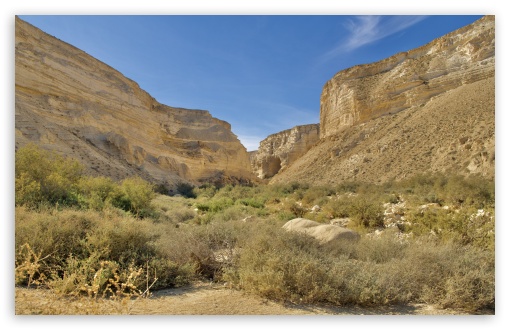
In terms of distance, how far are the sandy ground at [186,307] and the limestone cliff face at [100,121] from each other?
42.5 feet

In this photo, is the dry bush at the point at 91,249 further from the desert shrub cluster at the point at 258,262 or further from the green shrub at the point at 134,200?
the green shrub at the point at 134,200

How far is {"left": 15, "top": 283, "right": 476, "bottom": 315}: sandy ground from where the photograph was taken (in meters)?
2.82

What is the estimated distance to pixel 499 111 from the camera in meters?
4.16

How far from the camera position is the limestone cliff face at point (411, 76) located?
24.4 meters

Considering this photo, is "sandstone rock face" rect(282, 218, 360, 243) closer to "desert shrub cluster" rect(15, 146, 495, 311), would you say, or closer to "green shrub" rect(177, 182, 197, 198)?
"desert shrub cluster" rect(15, 146, 495, 311)

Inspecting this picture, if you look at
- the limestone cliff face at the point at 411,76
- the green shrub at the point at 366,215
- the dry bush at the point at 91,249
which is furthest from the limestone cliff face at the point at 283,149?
the dry bush at the point at 91,249

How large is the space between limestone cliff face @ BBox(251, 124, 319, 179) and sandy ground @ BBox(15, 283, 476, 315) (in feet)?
147

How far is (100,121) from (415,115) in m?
24.6

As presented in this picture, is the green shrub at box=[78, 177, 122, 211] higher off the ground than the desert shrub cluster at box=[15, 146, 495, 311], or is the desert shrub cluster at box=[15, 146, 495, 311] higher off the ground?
the green shrub at box=[78, 177, 122, 211]

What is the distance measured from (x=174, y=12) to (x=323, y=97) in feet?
129

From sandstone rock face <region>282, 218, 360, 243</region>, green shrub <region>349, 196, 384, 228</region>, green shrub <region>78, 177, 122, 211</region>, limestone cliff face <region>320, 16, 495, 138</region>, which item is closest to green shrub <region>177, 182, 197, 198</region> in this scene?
green shrub <region>78, 177, 122, 211</region>

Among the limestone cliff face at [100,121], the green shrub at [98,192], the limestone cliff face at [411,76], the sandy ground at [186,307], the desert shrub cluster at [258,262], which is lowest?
the sandy ground at [186,307]

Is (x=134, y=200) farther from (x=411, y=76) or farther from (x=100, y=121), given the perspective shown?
(x=411, y=76)

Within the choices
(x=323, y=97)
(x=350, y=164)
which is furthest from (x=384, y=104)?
(x=323, y=97)
